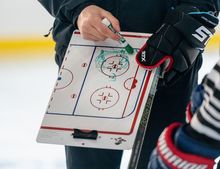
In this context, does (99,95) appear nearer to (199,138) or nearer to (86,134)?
(86,134)

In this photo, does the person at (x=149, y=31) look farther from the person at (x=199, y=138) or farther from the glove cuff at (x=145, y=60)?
the person at (x=199, y=138)

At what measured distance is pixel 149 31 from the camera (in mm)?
1142

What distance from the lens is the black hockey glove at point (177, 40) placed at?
1.02 metres

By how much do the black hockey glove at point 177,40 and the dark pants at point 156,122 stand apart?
0.37 feet

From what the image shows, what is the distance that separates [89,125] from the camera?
95cm

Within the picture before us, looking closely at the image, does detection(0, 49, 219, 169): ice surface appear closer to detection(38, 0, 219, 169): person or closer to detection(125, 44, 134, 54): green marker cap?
detection(38, 0, 219, 169): person

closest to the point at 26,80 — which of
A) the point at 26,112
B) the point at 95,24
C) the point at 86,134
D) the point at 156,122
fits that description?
the point at 26,112

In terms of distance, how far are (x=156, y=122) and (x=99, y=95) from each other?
0.24 metres

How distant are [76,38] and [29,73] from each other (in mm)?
1470

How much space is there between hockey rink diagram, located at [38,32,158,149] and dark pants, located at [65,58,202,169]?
16cm

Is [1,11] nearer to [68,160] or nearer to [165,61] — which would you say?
[68,160]

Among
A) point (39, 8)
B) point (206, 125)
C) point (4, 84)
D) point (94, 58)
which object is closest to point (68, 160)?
point (94, 58)

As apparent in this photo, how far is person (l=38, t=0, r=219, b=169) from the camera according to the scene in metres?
1.04

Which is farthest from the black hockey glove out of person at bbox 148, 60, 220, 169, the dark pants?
person at bbox 148, 60, 220, 169
